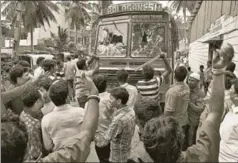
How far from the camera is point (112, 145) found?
4.16 m

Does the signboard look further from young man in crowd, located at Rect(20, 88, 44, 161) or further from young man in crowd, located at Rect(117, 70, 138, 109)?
young man in crowd, located at Rect(20, 88, 44, 161)

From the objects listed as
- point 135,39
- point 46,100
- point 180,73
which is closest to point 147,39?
point 135,39

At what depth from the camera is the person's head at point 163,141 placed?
2.24m

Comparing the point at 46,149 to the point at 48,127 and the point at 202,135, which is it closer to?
the point at 48,127

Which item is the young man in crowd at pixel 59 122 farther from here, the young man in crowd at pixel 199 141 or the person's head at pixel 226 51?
the person's head at pixel 226 51

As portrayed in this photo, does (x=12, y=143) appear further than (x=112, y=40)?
No

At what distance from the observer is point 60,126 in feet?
12.0

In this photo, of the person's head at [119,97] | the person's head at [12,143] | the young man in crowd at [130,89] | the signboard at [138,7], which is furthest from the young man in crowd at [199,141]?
the signboard at [138,7]

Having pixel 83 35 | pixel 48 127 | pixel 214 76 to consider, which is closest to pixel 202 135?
pixel 214 76

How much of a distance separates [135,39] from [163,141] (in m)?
7.54

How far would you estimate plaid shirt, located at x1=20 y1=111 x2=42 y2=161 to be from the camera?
144 inches

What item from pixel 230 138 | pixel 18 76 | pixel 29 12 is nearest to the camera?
pixel 230 138

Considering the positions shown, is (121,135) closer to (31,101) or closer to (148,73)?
(31,101)

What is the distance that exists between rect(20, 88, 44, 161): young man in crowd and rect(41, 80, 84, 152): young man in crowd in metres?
0.08
